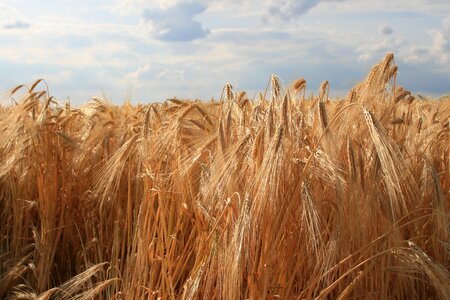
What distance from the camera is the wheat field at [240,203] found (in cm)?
180

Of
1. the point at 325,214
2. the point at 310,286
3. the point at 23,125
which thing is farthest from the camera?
the point at 23,125

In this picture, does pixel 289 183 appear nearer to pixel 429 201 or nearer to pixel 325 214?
pixel 325 214

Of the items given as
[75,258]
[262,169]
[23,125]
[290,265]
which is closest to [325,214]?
[290,265]

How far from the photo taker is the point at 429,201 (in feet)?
8.11

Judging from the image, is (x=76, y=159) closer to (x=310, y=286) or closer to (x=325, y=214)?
(x=325, y=214)

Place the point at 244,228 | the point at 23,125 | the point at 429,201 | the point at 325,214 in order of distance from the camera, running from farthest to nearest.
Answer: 1. the point at 23,125
2. the point at 429,201
3. the point at 325,214
4. the point at 244,228

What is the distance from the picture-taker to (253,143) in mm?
1910

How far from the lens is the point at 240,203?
1.84 metres

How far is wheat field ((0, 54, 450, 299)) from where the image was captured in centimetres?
180

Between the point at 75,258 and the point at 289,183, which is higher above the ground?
the point at 289,183

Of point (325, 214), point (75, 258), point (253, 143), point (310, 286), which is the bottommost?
point (75, 258)

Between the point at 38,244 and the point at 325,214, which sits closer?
the point at 325,214

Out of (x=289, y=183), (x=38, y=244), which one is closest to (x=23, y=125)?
(x=38, y=244)

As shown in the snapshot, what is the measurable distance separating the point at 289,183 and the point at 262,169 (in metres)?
0.27
